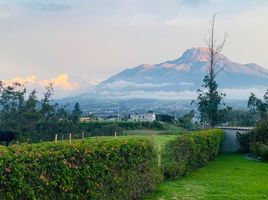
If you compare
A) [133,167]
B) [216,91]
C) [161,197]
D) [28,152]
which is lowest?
[161,197]

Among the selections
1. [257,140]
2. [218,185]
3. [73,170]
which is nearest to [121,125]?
[257,140]

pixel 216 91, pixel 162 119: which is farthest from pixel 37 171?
pixel 162 119

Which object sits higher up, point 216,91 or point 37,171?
point 216,91

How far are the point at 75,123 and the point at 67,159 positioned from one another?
37.7 metres

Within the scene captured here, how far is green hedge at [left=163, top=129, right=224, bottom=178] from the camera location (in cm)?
1520

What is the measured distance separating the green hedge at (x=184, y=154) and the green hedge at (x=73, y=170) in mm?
5014

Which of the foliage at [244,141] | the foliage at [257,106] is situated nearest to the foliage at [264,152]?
the foliage at [244,141]

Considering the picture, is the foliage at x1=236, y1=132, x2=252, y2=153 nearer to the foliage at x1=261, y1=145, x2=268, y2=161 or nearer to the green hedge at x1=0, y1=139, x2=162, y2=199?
the foliage at x1=261, y1=145, x2=268, y2=161

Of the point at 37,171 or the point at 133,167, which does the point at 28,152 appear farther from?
the point at 133,167

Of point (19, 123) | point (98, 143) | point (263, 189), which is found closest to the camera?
point (98, 143)

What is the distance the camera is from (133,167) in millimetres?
9523

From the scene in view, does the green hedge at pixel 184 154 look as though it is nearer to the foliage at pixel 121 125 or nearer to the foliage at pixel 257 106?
the foliage at pixel 257 106

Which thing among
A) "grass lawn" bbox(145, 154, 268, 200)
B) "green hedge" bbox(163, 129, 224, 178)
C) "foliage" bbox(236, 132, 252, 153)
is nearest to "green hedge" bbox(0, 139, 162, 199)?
"grass lawn" bbox(145, 154, 268, 200)

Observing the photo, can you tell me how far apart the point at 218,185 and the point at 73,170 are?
7.78 m
